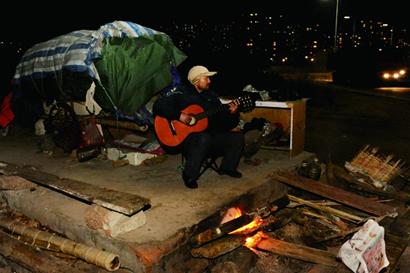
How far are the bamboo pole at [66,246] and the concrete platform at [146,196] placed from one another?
138 millimetres

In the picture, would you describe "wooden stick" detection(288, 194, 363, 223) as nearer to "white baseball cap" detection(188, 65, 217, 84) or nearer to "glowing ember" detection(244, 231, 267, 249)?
"glowing ember" detection(244, 231, 267, 249)

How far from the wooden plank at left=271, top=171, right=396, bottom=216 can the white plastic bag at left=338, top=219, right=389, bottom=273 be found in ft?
2.96

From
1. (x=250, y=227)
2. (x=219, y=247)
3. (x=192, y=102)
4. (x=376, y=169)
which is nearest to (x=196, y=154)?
(x=192, y=102)

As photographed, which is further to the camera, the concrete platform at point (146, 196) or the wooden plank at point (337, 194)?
the wooden plank at point (337, 194)

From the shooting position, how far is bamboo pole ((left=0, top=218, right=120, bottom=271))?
4.02 m

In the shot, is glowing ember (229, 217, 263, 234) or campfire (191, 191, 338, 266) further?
glowing ember (229, 217, 263, 234)

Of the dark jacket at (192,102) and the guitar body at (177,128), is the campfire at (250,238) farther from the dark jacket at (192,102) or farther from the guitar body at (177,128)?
the dark jacket at (192,102)

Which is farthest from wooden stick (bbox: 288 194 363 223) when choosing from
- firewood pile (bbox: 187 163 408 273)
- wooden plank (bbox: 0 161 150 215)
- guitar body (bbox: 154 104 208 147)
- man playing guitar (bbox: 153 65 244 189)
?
wooden plank (bbox: 0 161 150 215)

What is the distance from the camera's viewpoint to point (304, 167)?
6.46m

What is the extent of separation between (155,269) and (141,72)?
418 cm

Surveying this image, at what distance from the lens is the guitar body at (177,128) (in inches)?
232

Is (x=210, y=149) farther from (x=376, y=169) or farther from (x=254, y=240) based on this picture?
(x=376, y=169)

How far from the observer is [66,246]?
4410mm

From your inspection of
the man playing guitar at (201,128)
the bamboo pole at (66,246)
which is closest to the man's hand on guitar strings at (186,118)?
the man playing guitar at (201,128)
